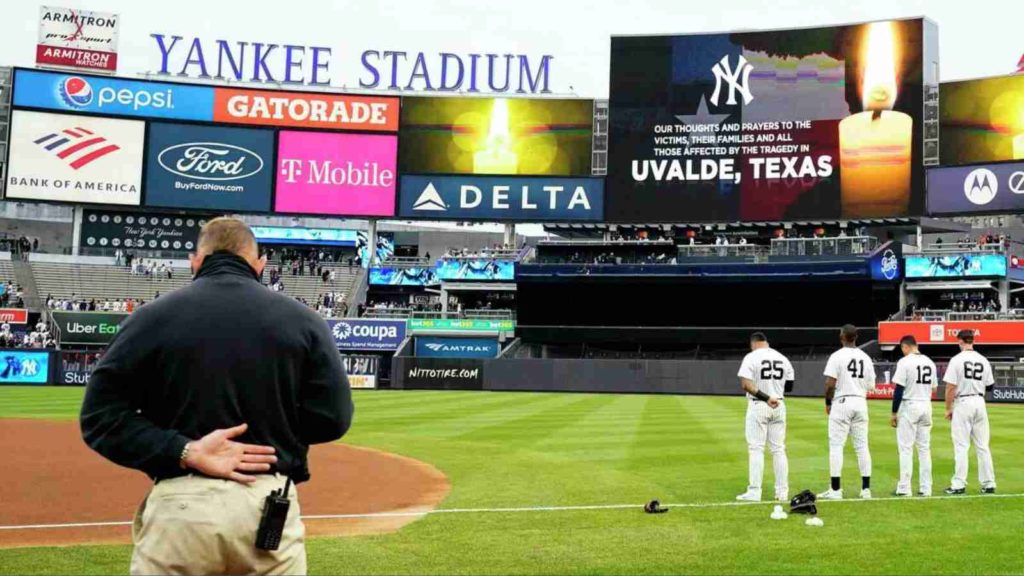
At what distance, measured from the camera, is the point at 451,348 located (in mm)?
54906

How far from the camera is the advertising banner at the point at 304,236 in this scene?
70938mm

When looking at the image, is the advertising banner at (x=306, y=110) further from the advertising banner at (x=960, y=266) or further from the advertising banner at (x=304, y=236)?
the advertising banner at (x=960, y=266)

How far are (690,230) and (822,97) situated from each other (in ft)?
33.0

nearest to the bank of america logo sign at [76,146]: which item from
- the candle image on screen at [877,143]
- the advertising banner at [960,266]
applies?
the candle image on screen at [877,143]

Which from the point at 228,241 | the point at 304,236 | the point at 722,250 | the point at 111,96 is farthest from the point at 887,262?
the point at 228,241

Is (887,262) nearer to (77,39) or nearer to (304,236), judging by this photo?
Answer: (304,236)

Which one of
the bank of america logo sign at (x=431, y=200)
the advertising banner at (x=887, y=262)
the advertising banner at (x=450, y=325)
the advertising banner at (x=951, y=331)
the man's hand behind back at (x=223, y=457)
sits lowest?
the man's hand behind back at (x=223, y=457)

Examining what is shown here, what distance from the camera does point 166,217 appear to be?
5919 cm

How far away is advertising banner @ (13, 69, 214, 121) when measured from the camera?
56.8m

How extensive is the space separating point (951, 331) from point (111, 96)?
4583 centimetres

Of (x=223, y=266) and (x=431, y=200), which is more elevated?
(x=431, y=200)

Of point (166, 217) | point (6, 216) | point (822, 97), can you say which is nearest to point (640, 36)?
point (822, 97)

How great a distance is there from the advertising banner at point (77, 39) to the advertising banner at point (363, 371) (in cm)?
2571

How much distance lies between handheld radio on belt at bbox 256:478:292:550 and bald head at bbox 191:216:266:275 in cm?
96
